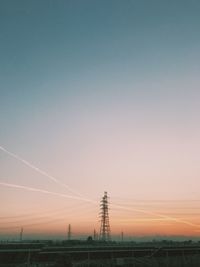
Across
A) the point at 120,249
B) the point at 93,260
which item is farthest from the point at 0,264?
the point at 120,249

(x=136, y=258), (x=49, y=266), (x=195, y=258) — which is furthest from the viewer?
(x=195, y=258)

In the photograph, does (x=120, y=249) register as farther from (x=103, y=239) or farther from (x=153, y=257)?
(x=103, y=239)

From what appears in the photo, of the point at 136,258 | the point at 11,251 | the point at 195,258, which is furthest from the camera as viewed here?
the point at 195,258

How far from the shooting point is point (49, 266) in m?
40.1

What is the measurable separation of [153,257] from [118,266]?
678 cm

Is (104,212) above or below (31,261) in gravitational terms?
above

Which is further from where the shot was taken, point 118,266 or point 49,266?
point 118,266

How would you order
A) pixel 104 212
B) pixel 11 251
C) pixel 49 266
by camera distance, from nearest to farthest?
pixel 11 251 → pixel 49 266 → pixel 104 212

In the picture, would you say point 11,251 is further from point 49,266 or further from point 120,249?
point 120,249

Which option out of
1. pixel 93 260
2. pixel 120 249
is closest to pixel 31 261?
pixel 93 260

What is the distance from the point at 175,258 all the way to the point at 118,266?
12.2 metres

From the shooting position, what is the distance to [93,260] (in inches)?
1791

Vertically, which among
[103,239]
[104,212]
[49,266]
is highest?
[104,212]

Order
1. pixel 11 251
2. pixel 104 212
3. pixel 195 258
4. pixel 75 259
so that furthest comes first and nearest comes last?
pixel 104 212, pixel 195 258, pixel 75 259, pixel 11 251
